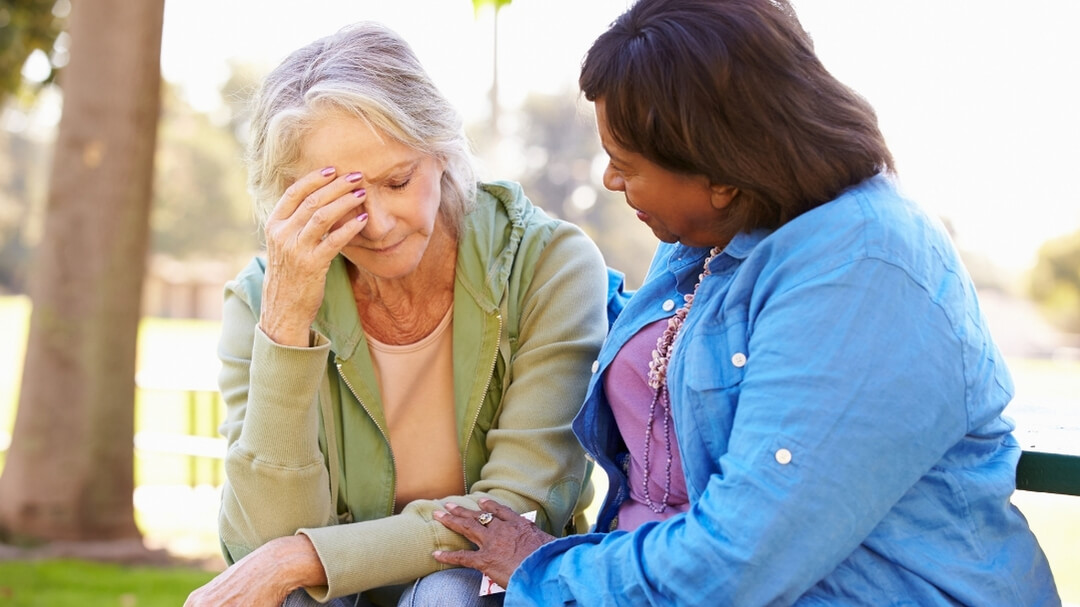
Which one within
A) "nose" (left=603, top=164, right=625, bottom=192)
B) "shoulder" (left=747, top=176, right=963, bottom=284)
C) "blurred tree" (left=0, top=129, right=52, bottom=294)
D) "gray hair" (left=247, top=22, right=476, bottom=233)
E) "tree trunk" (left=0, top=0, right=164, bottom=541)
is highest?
"gray hair" (left=247, top=22, right=476, bottom=233)

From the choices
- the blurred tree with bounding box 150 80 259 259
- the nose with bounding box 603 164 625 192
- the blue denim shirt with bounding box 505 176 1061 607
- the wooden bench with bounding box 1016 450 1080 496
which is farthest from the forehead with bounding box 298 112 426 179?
the blurred tree with bounding box 150 80 259 259

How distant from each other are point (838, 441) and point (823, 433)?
2 cm

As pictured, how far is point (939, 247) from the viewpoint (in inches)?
67.8

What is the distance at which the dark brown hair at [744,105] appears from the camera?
174 cm

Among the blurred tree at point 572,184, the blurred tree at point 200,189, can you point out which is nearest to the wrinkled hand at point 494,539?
the blurred tree at point 572,184

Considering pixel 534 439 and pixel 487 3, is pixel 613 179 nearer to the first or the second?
pixel 534 439

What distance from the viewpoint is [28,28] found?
7.77 m

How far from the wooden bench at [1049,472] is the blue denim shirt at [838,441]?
7 centimetres

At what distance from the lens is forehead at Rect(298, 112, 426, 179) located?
2.31m

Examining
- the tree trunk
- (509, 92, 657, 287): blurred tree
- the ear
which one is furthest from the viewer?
(509, 92, 657, 287): blurred tree

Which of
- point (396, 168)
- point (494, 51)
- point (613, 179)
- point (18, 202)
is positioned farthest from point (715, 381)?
point (18, 202)

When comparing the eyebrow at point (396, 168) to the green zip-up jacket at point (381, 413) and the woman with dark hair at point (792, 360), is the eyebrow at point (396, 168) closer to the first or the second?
the green zip-up jacket at point (381, 413)

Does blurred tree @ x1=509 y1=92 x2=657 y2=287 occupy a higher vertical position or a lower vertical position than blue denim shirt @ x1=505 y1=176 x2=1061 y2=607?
lower

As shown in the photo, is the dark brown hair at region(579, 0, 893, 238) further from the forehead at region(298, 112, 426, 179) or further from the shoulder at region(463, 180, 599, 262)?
the shoulder at region(463, 180, 599, 262)
